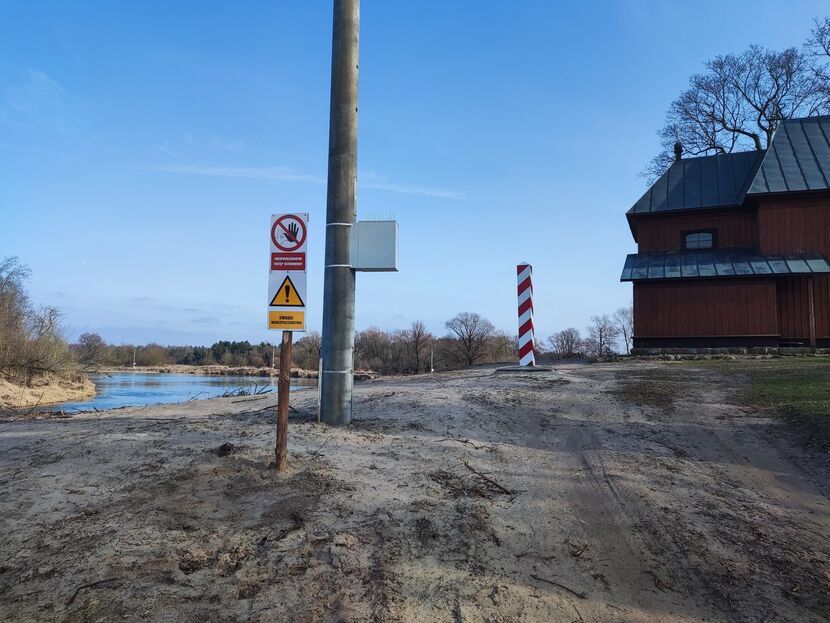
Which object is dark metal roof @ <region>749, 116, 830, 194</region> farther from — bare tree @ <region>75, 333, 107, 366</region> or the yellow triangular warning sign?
bare tree @ <region>75, 333, 107, 366</region>

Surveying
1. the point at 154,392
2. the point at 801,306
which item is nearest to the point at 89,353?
the point at 154,392

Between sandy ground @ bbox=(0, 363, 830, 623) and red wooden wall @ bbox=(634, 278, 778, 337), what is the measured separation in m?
15.9

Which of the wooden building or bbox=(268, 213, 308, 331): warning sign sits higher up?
the wooden building

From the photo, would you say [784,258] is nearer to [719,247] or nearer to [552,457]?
[719,247]

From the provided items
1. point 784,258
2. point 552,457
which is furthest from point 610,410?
point 784,258

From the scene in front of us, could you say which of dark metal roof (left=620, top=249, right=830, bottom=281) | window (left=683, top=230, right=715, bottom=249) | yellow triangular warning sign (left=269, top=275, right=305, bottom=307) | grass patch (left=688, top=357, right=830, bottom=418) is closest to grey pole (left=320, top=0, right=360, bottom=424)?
yellow triangular warning sign (left=269, top=275, right=305, bottom=307)

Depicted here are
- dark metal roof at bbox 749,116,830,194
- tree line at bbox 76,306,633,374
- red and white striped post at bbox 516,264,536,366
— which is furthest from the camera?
tree line at bbox 76,306,633,374

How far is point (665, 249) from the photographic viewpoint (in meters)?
24.6

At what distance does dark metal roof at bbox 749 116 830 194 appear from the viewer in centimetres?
2189

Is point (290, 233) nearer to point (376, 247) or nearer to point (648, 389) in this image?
point (376, 247)

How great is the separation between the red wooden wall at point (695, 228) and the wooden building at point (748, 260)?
0.04 metres

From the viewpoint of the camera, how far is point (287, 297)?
570 cm

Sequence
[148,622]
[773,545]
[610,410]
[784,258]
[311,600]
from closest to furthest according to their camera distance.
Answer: [148,622], [311,600], [773,545], [610,410], [784,258]

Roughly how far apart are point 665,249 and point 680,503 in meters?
22.3
